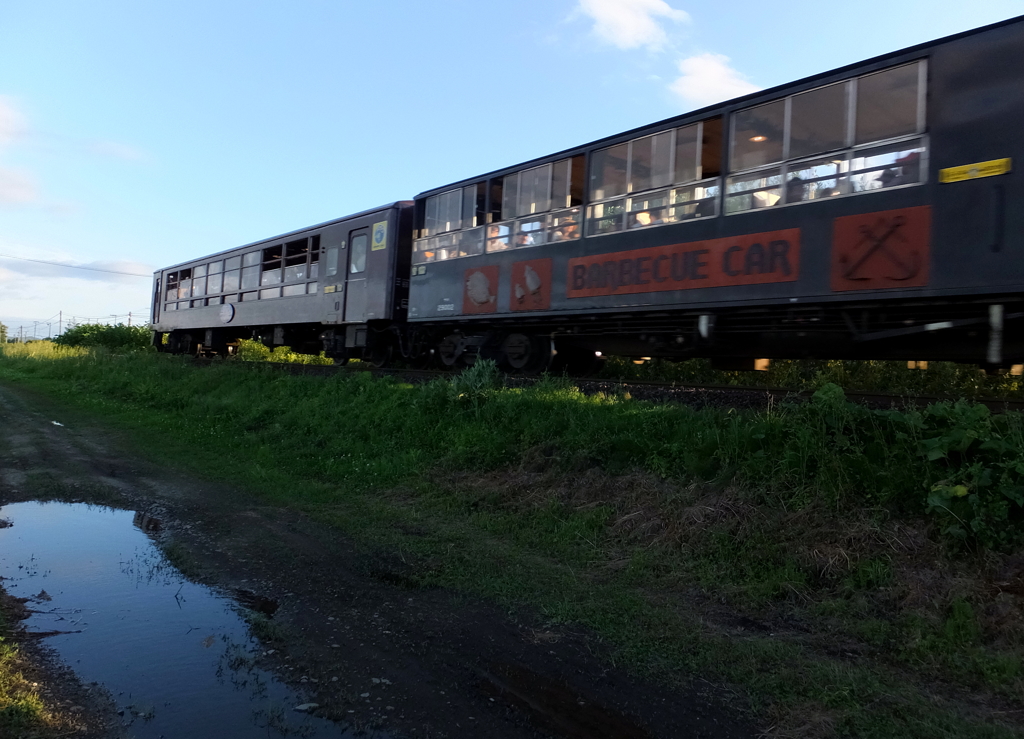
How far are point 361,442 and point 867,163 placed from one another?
21.2ft

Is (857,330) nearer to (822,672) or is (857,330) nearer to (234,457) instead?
(822,672)

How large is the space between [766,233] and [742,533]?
12.9ft

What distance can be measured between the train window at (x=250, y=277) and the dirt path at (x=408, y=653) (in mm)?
12208

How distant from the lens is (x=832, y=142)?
7562 millimetres

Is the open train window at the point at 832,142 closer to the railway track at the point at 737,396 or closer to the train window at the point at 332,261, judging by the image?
the railway track at the point at 737,396

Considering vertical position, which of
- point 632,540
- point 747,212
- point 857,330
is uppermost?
point 747,212

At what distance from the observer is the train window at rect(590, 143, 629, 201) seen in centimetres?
959

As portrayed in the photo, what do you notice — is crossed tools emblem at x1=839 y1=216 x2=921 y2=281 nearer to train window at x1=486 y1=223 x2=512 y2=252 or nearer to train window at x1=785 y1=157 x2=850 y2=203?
train window at x1=785 y1=157 x2=850 y2=203

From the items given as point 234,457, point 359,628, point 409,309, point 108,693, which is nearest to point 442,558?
point 359,628

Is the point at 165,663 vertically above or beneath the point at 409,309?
beneath

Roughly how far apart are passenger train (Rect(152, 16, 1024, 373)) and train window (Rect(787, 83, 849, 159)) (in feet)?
0.05

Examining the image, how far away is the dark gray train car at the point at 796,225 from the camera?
6.61m

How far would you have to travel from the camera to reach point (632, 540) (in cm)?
573

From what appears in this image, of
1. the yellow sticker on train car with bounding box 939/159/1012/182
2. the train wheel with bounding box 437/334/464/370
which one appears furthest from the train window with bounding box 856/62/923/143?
the train wheel with bounding box 437/334/464/370
